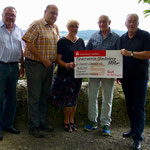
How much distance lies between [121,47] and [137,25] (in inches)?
19.7

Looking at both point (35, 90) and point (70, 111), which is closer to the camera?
point (35, 90)

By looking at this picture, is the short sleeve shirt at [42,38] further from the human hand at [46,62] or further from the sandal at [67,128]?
the sandal at [67,128]

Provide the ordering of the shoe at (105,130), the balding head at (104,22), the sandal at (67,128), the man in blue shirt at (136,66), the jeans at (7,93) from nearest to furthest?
the man in blue shirt at (136,66), the jeans at (7,93), the balding head at (104,22), the shoe at (105,130), the sandal at (67,128)

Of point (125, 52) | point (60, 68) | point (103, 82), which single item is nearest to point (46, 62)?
point (60, 68)

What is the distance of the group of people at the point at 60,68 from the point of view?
3.55 metres

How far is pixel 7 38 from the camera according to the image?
3.61 metres

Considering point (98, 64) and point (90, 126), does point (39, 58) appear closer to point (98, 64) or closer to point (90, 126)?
point (98, 64)

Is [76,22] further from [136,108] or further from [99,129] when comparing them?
[99,129]

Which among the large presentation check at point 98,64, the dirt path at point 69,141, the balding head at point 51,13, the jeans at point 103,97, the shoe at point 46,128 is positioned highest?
the balding head at point 51,13

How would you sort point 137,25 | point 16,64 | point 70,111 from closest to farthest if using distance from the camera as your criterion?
point 137,25
point 16,64
point 70,111

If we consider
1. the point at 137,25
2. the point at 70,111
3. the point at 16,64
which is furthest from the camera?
the point at 70,111

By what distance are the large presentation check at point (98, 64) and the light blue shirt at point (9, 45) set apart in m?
1.17

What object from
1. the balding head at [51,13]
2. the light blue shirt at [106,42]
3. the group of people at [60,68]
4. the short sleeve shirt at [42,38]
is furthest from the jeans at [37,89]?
the light blue shirt at [106,42]

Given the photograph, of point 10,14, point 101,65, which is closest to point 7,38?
point 10,14
